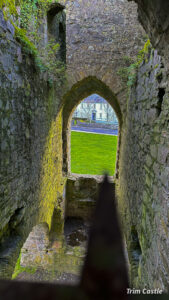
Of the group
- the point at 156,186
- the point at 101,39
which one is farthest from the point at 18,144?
the point at 101,39

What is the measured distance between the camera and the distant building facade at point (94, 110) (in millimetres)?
34625

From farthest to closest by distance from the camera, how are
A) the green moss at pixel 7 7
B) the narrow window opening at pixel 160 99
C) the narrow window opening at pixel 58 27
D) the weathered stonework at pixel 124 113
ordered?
1. the narrow window opening at pixel 58 27
2. the green moss at pixel 7 7
3. the narrow window opening at pixel 160 99
4. the weathered stonework at pixel 124 113

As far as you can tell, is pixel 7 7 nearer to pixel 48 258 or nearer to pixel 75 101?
pixel 75 101

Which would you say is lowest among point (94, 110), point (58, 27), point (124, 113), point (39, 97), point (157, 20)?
point (124, 113)

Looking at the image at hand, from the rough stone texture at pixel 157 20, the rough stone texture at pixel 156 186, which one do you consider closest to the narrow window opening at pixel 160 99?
the rough stone texture at pixel 156 186

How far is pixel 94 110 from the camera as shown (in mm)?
35625

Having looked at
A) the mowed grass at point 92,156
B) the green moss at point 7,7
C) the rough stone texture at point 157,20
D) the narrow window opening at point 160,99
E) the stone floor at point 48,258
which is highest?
the green moss at point 7,7

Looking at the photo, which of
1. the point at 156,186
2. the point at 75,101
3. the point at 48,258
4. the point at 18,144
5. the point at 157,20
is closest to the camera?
the point at 157,20

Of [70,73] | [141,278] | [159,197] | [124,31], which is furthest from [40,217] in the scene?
[124,31]

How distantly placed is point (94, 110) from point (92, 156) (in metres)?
24.3

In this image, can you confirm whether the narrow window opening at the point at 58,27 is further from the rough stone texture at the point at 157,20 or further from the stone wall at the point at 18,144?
the rough stone texture at the point at 157,20

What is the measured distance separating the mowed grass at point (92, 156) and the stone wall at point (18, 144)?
17.0 feet

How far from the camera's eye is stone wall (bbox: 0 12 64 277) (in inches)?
110

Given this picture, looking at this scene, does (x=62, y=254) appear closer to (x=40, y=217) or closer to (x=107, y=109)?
(x=40, y=217)
